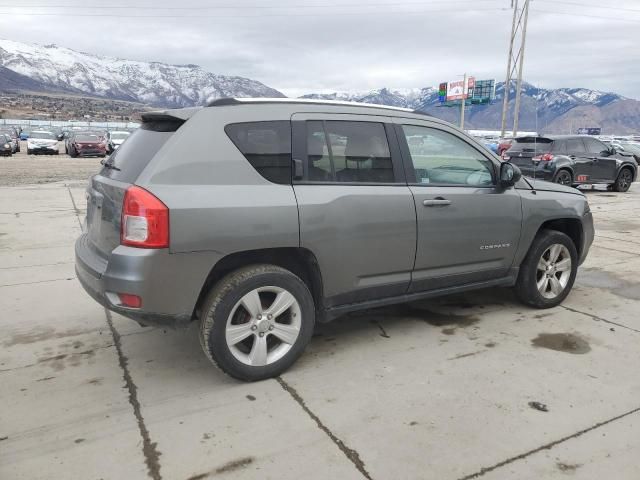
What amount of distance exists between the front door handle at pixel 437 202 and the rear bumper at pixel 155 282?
167cm

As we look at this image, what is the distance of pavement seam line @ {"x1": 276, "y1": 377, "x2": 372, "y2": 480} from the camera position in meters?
2.58

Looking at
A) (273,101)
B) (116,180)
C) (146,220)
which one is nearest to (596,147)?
(273,101)

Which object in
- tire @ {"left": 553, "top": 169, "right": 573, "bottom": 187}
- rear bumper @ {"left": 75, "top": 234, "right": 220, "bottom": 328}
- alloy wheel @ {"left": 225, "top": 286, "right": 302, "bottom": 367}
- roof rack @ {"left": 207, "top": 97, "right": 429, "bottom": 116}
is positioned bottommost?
alloy wheel @ {"left": 225, "top": 286, "right": 302, "bottom": 367}

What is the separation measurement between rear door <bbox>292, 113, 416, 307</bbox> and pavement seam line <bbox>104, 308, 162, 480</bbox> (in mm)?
1370

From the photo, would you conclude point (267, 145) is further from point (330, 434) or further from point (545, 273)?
point (545, 273)

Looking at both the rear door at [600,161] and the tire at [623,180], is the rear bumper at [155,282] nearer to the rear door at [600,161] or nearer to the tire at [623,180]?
the rear door at [600,161]

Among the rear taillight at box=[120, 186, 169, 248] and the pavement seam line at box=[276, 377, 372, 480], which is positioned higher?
the rear taillight at box=[120, 186, 169, 248]

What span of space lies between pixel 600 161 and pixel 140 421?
49.9 ft

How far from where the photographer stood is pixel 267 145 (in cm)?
340

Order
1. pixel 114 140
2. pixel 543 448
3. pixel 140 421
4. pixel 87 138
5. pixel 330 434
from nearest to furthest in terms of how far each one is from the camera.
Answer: pixel 543 448, pixel 330 434, pixel 140 421, pixel 87 138, pixel 114 140

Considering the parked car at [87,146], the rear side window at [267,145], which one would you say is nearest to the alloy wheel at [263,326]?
the rear side window at [267,145]

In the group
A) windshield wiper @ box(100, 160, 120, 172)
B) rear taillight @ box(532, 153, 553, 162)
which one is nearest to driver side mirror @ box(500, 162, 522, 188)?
windshield wiper @ box(100, 160, 120, 172)

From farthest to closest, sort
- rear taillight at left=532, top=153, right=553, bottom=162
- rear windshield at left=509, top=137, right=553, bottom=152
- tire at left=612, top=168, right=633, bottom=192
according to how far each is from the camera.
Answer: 1. tire at left=612, top=168, right=633, bottom=192
2. rear windshield at left=509, top=137, right=553, bottom=152
3. rear taillight at left=532, top=153, right=553, bottom=162

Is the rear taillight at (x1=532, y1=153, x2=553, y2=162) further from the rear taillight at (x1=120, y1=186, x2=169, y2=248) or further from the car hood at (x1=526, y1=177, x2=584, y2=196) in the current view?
the rear taillight at (x1=120, y1=186, x2=169, y2=248)
